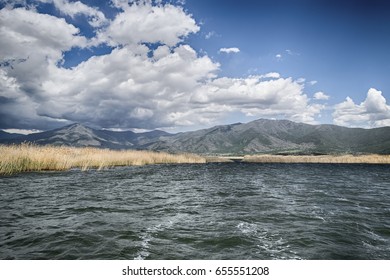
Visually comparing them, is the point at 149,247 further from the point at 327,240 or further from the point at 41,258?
the point at 327,240

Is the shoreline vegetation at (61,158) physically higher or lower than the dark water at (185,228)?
higher

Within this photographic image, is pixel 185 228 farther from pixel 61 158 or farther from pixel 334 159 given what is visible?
pixel 334 159

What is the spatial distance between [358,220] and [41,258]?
1299 centimetres

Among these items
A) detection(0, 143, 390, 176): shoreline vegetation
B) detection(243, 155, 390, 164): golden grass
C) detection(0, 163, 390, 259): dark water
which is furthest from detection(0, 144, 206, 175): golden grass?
detection(243, 155, 390, 164): golden grass

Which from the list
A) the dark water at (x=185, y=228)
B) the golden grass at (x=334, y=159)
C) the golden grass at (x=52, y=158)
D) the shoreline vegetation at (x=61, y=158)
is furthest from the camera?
the golden grass at (x=334, y=159)

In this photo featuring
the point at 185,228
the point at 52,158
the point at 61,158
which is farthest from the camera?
the point at 61,158

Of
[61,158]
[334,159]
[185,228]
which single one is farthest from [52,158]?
[334,159]

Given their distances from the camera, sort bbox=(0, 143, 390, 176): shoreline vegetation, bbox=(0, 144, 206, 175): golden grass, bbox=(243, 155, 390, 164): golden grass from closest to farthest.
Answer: bbox=(0, 144, 206, 175): golden grass, bbox=(0, 143, 390, 176): shoreline vegetation, bbox=(243, 155, 390, 164): golden grass

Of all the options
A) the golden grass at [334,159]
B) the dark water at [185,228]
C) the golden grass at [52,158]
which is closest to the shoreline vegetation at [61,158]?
the golden grass at [52,158]

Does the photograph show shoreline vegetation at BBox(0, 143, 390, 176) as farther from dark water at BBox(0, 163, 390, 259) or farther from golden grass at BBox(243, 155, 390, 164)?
golden grass at BBox(243, 155, 390, 164)

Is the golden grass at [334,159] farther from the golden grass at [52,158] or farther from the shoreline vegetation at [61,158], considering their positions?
the golden grass at [52,158]

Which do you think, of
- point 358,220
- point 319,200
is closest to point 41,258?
point 358,220

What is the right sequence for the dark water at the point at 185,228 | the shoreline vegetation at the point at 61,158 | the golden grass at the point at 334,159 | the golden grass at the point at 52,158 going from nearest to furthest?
the dark water at the point at 185,228, the golden grass at the point at 52,158, the shoreline vegetation at the point at 61,158, the golden grass at the point at 334,159

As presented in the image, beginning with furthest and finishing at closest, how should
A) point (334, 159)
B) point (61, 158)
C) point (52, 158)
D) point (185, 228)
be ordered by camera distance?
1. point (334, 159)
2. point (61, 158)
3. point (52, 158)
4. point (185, 228)
